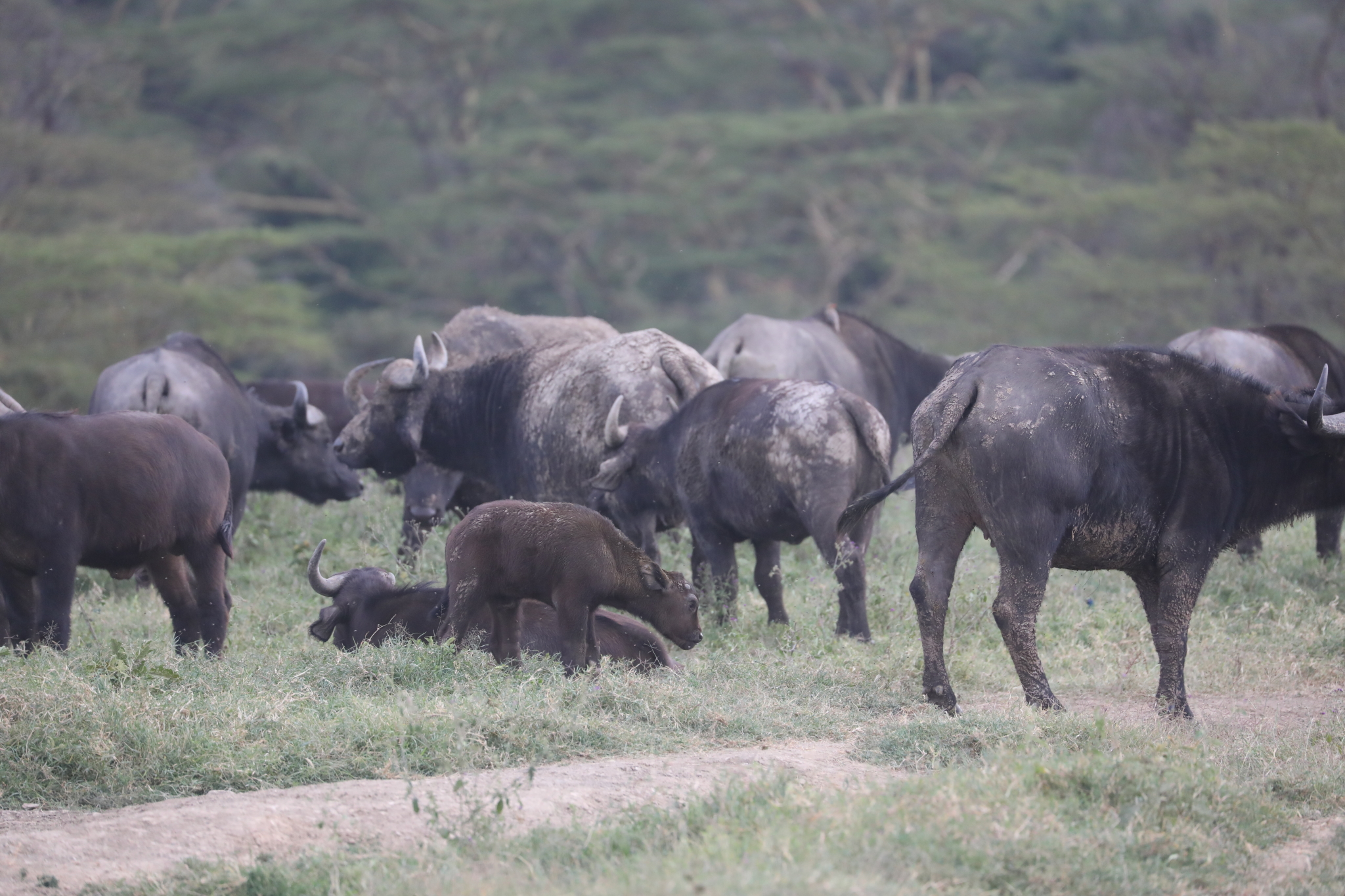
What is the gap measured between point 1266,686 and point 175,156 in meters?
22.7

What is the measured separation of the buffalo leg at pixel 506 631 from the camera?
739 cm

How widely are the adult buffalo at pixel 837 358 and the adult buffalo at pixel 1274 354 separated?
240 cm

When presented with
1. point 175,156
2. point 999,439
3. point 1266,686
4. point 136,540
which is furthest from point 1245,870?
point 175,156

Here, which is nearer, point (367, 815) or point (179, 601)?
point (367, 815)

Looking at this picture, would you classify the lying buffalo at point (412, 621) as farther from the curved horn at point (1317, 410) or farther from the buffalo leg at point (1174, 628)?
the curved horn at point (1317, 410)

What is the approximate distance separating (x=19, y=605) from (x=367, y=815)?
10.5 ft

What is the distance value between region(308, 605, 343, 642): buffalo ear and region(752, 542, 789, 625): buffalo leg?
7.63 feet

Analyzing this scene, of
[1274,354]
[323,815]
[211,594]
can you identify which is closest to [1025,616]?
[323,815]

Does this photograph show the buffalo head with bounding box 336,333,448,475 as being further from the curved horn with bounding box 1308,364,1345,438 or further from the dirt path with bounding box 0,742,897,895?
the curved horn with bounding box 1308,364,1345,438

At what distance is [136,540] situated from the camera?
7.20 metres

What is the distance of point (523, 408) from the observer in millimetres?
10273

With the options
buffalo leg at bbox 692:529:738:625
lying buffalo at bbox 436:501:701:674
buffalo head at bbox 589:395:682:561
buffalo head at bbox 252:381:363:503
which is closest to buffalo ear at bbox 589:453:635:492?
buffalo head at bbox 589:395:682:561

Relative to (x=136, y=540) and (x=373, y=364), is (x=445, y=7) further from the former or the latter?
(x=136, y=540)

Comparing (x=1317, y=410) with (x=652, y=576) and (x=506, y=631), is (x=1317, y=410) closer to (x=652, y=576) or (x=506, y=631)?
(x=652, y=576)
